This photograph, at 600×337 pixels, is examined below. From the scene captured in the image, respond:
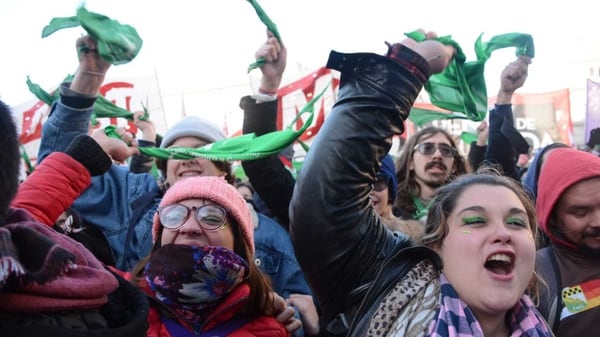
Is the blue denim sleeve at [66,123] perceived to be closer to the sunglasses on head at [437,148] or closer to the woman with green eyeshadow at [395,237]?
the woman with green eyeshadow at [395,237]

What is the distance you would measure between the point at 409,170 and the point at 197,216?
81.4 inches

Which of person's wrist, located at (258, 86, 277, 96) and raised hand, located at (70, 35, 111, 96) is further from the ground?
raised hand, located at (70, 35, 111, 96)

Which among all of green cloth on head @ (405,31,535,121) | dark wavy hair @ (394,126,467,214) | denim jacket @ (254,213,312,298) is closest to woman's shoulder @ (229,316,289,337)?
denim jacket @ (254,213,312,298)

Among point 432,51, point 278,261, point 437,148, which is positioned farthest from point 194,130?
point 437,148

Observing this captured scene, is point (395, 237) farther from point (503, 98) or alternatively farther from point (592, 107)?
point (592, 107)

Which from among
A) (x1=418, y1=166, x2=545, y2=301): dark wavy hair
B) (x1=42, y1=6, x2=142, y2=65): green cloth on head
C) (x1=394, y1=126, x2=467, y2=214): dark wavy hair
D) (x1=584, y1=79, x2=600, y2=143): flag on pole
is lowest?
(x1=584, y1=79, x2=600, y2=143): flag on pole

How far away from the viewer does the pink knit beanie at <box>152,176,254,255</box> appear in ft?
6.68

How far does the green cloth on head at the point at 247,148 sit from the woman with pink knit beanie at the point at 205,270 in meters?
0.13

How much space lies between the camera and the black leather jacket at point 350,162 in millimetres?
1422

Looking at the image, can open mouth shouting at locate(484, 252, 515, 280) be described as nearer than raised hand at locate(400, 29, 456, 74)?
No

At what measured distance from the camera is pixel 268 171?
2518 mm

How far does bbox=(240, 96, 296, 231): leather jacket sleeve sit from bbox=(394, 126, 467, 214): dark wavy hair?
3.92 ft

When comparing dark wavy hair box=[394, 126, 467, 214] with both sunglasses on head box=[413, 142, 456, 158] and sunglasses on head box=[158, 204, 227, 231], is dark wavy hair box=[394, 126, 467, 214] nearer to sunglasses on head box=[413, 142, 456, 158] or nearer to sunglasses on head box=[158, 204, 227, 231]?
sunglasses on head box=[413, 142, 456, 158]

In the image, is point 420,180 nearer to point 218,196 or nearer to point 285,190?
point 285,190
